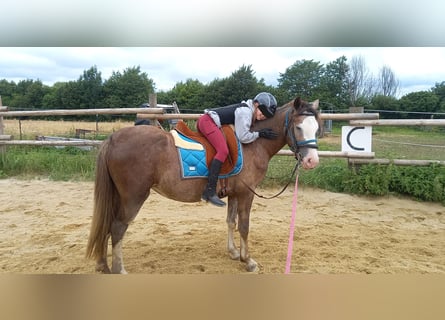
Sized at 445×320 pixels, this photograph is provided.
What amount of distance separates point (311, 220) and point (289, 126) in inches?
89.7

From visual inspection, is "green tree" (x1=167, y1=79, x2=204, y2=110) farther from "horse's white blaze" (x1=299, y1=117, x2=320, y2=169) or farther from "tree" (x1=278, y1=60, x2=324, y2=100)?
"horse's white blaze" (x1=299, y1=117, x2=320, y2=169)

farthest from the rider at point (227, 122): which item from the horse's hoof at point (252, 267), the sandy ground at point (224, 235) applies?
the sandy ground at point (224, 235)

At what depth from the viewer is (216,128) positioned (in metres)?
2.99

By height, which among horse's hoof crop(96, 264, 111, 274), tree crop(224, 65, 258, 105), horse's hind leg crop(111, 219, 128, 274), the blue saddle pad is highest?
tree crop(224, 65, 258, 105)

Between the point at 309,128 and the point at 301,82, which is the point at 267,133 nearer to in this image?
the point at 309,128

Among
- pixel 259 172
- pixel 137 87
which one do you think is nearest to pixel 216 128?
pixel 259 172

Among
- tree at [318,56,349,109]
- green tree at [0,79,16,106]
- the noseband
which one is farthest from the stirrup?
green tree at [0,79,16,106]

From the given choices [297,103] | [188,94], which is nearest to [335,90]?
[188,94]

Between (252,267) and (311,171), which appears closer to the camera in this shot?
(252,267)

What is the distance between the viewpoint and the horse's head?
281 centimetres

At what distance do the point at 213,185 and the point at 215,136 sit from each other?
0.48 m

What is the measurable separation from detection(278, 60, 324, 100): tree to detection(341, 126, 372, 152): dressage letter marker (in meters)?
1.32

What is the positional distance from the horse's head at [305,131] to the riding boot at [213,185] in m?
0.76

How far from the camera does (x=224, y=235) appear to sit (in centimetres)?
412
